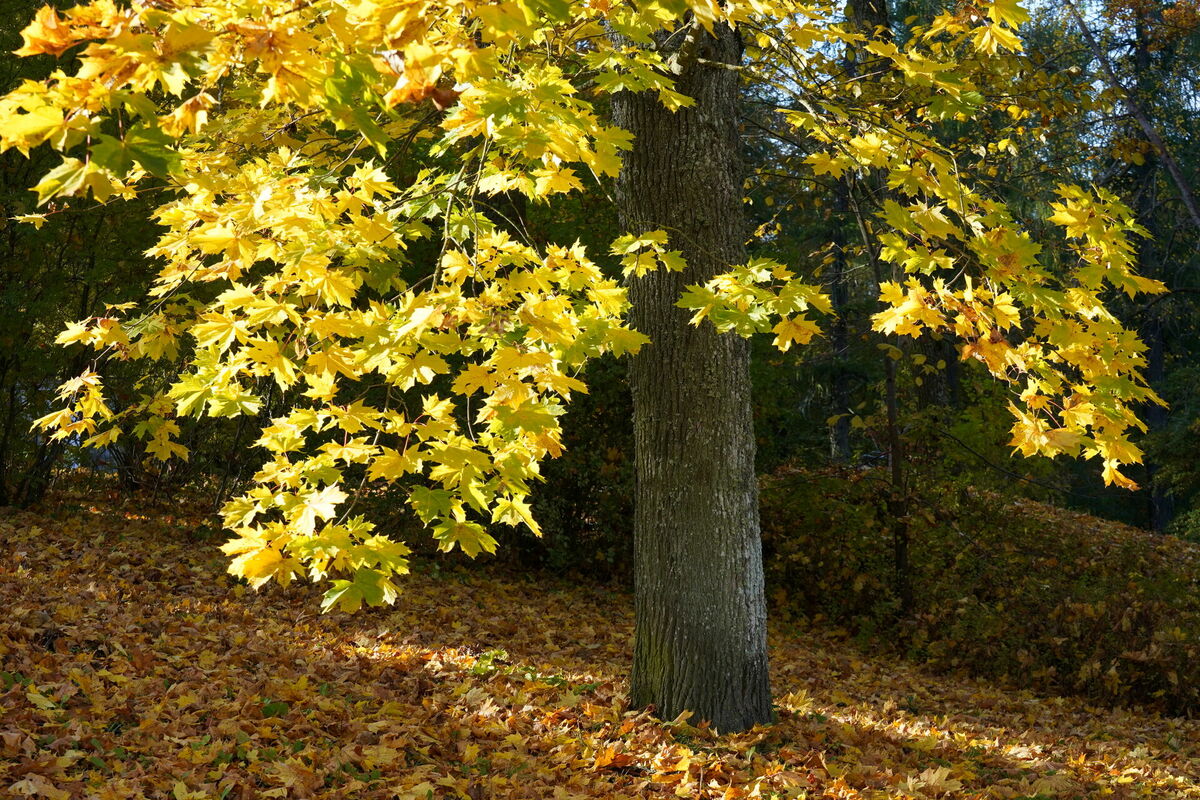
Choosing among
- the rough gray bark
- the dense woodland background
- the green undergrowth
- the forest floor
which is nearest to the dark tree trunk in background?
the dense woodland background

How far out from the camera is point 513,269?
12.6 feet

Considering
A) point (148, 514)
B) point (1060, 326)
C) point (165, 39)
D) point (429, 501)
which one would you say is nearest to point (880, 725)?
point (1060, 326)

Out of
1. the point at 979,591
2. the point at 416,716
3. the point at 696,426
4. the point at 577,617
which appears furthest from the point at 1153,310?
the point at 416,716

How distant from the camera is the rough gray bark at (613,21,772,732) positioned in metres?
4.57

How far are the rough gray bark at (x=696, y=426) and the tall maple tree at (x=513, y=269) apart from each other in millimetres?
14

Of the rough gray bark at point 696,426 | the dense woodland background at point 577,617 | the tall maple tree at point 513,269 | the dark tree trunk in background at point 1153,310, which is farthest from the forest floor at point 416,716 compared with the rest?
the dark tree trunk in background at point 1153,310

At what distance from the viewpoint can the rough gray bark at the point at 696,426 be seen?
15.0 feet

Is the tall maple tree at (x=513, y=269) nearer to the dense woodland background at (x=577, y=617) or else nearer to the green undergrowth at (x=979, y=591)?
the dense woodland background at (x=577, y=617)

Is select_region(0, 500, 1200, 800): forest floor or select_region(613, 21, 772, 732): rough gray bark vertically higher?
select_region(613, 21, 772, 732): rough gray bark

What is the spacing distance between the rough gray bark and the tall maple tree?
0.01 m

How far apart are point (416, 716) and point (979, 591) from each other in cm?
557

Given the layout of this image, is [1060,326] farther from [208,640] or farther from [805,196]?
[805,196]

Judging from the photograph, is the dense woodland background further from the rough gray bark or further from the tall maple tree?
the tall maple tree

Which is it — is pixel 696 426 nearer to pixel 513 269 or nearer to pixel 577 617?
pixel 513 269
